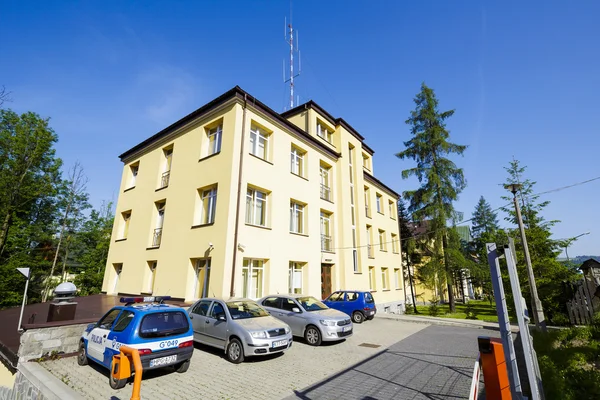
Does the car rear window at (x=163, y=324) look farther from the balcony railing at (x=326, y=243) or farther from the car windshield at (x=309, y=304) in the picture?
the balcony railing at (x=326, y=243)

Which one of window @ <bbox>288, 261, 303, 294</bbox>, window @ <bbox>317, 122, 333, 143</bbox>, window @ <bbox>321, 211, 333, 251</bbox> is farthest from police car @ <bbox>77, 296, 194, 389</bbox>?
window @ <bbox>317, 122, 333, 143</bbox>

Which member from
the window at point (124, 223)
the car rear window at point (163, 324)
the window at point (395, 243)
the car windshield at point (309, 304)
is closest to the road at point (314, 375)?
the car rear window at point (163, 324)

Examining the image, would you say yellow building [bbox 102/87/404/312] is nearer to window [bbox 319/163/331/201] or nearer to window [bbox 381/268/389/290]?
window [bbox 319/163/331/201]

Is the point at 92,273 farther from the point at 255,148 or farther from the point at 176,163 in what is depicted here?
the point at 255,148

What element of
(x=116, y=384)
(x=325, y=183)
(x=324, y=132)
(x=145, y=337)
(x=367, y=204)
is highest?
(x=324, y=132)

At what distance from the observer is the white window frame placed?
46.1ft

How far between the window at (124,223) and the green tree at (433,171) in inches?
869

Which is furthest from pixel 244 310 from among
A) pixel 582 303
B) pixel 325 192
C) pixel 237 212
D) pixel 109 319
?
pixel 582 303

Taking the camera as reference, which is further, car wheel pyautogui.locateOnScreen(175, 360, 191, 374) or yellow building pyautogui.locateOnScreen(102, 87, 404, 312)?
yellow building pyautogui.locateOnScreen(102, 87, 404, 312)

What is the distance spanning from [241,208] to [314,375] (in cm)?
800

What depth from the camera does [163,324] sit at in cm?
651

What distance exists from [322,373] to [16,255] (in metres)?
30.6

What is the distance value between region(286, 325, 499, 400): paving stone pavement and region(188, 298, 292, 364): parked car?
200 centimetres

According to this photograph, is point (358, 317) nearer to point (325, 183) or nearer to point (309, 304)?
point (309, 304)
